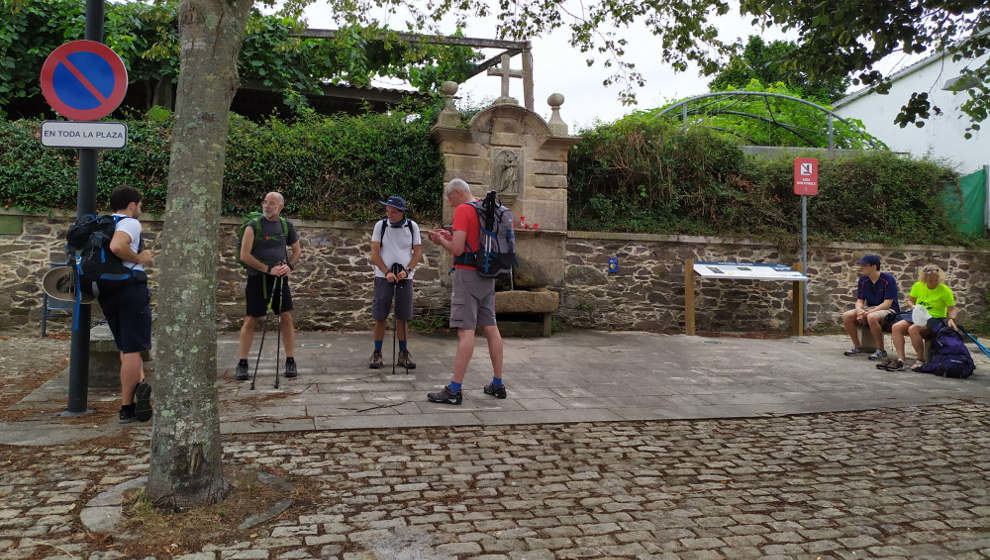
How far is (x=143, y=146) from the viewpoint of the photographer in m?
9.36

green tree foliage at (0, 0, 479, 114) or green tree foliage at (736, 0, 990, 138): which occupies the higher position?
green tree foliage at (0, 0, 479, 114)

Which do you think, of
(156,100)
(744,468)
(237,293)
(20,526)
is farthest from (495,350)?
(156,100)

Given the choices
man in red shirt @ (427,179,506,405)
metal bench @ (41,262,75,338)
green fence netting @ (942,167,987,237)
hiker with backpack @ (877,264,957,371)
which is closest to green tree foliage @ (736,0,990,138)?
hiker with backpack @ (877,264,957,371)

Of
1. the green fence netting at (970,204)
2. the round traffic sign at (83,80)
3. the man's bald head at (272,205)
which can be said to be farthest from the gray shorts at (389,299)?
the green fence netting at (970,204)

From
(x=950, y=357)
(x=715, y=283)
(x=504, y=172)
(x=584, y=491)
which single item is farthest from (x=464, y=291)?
(x=715, y=283)

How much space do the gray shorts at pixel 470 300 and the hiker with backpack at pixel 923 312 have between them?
5150mm

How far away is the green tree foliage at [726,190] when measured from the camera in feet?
38.0

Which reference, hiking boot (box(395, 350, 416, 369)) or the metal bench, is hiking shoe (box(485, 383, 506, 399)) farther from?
the metal bench

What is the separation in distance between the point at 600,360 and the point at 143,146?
700cm

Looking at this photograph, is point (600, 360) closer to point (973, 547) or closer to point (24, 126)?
point (973, 547)

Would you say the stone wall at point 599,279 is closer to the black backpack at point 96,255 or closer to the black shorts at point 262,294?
the black shorts at point 262,294

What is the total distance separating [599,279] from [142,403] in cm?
777

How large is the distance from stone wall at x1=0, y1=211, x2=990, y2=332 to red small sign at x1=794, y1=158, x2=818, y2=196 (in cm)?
112

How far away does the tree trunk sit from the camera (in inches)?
123
